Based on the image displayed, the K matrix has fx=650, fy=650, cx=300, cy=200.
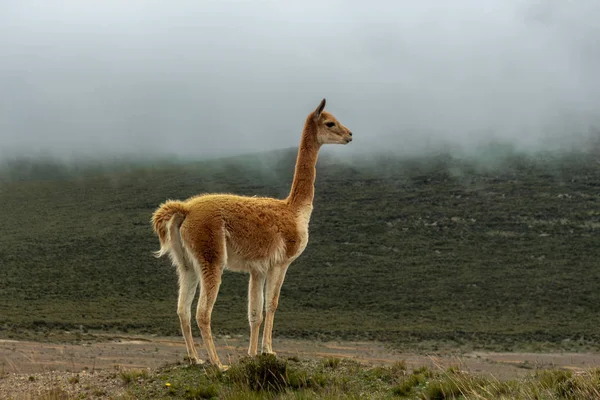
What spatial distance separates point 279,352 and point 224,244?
1420cm

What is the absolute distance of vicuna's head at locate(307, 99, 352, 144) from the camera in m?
10.3

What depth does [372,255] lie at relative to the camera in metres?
55.5

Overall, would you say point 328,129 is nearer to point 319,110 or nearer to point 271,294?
point 319,110

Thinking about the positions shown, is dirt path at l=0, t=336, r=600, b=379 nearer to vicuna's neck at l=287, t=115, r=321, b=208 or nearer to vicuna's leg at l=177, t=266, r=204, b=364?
vicuna's leg at l=177, t=266, r=204, b=364

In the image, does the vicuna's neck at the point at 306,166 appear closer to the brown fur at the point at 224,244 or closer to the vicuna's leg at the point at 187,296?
the brown fur at the point at 224,244

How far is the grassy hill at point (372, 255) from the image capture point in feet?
119

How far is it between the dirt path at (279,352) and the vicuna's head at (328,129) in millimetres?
11869

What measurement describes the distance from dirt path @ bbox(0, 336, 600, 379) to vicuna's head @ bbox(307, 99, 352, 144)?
38.9 feet

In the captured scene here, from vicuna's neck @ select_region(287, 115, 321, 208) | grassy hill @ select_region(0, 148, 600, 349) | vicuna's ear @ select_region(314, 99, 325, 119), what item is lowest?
grassy hill @ select_region(0, 148, 600, 349)

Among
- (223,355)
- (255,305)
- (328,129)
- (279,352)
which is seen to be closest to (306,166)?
(328,129)

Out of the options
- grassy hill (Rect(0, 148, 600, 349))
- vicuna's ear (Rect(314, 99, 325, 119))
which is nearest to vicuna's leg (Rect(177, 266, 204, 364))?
vicuna's ear (Rect(314, 99, 325, 119))

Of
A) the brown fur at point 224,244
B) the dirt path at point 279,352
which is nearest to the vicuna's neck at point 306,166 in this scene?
the brown fur at point 224,244

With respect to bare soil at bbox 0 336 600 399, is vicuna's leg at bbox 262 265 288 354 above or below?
above

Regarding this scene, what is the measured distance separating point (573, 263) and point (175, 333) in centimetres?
3298
